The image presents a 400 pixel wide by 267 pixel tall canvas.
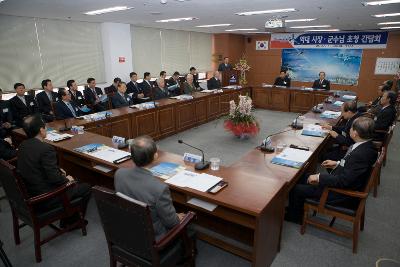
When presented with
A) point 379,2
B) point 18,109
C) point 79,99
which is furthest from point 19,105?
point 379,2

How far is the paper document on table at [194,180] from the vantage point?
2.24 m

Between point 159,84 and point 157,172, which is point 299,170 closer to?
point 157,172

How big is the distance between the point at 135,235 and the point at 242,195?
2.76 ft

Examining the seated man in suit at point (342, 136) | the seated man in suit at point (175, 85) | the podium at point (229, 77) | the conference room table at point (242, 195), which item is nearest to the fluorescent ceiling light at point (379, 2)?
the seated man in suit at point (342, 136)

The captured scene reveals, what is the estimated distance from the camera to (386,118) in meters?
4.34

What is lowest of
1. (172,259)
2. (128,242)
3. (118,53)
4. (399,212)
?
(399,212)

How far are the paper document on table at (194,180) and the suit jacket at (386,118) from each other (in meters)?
3.42

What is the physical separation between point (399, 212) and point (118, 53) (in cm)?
749

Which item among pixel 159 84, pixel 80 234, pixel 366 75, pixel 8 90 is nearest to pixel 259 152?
pixel 80 234

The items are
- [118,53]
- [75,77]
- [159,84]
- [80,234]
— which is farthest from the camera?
[118,53]

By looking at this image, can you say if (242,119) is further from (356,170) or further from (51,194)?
(51,194)

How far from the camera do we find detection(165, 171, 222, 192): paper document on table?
88.4 inches

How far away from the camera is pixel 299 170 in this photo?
8.79 feet

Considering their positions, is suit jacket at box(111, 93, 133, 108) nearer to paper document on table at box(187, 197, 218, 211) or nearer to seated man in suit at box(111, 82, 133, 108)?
seated man in suit at box(111, 82, 133, 108)
